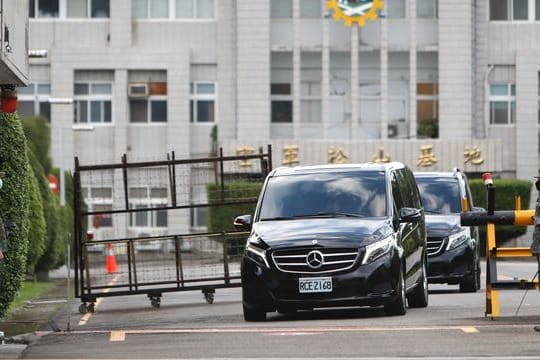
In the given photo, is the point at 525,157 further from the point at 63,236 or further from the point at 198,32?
the point at 63,236

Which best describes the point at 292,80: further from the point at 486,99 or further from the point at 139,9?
the point at 486,99

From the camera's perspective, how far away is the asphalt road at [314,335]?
49.8ft

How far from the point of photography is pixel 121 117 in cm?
7244

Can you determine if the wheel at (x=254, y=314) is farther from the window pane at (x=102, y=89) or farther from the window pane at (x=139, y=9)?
the window pane at (x=139, y=9)

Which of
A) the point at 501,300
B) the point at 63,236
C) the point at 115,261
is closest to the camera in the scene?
the point at 501,300

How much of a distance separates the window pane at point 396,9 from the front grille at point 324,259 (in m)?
52.5

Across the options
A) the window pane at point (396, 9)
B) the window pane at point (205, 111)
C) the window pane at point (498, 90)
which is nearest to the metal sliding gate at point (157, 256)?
the window pane at point (396, 9)

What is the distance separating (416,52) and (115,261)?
4544cm

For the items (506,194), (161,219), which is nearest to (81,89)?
(161,219)

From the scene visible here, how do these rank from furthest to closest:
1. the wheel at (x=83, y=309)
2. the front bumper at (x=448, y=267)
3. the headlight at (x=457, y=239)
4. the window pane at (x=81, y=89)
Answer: the window pane at (x=81, y=89), the headlight at (x=457, y=239), the front bumper at (x=448, y=267), the wheel at (x=83, y=309)

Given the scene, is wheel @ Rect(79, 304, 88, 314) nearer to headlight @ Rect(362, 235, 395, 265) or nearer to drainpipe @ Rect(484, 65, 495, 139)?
headlight @ Rect(362, 235, 395, 265)

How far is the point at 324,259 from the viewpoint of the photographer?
64.3ft

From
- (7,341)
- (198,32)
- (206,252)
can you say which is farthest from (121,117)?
(7,341)

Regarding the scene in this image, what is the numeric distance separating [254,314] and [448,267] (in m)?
7.11
